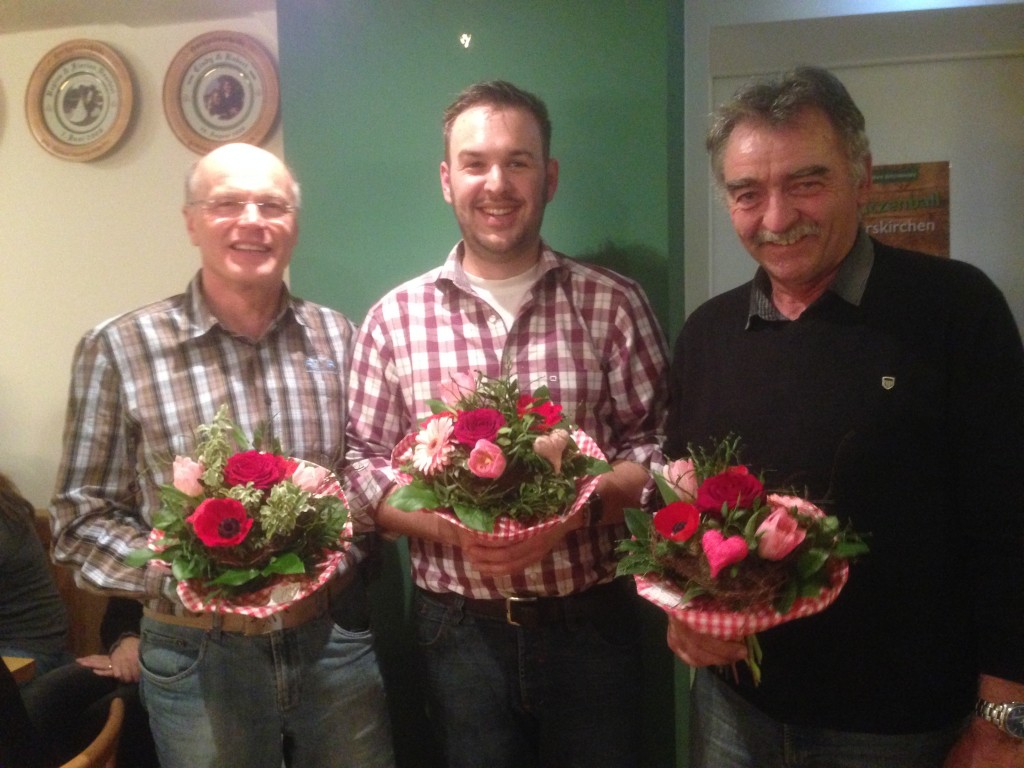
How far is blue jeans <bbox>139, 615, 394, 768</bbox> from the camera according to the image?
60.4 inches

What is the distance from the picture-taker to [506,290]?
69.1 inches

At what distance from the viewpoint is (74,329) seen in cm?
341

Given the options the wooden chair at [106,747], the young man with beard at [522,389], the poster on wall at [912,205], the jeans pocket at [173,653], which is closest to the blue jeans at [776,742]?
the young man with beard at [522,389]

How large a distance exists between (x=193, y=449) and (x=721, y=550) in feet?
3.84

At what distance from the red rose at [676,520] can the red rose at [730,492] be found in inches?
0.9

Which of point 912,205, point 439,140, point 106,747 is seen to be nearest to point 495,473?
point 439,140

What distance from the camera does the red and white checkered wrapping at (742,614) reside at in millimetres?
1125

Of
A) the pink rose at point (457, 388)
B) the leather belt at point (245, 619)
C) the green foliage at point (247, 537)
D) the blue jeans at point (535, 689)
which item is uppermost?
the pink rose at point (457, 388)

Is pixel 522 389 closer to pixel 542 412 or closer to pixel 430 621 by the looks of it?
pixel 542 412

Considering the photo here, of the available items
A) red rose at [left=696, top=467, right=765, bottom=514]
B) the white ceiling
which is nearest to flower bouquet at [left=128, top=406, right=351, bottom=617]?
red rose at [left=696, top=467, right=765, bottom=514]

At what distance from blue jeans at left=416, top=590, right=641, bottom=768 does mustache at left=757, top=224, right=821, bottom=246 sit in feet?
2.92

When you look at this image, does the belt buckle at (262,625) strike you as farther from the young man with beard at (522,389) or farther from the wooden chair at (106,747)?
the wooden chair at (106,747)

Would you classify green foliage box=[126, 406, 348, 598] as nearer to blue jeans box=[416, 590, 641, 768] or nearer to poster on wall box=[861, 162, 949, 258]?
blue jeans box=[416, 590, 641, 768]

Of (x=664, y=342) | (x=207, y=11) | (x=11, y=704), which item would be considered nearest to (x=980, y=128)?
(x=664, y=342)
